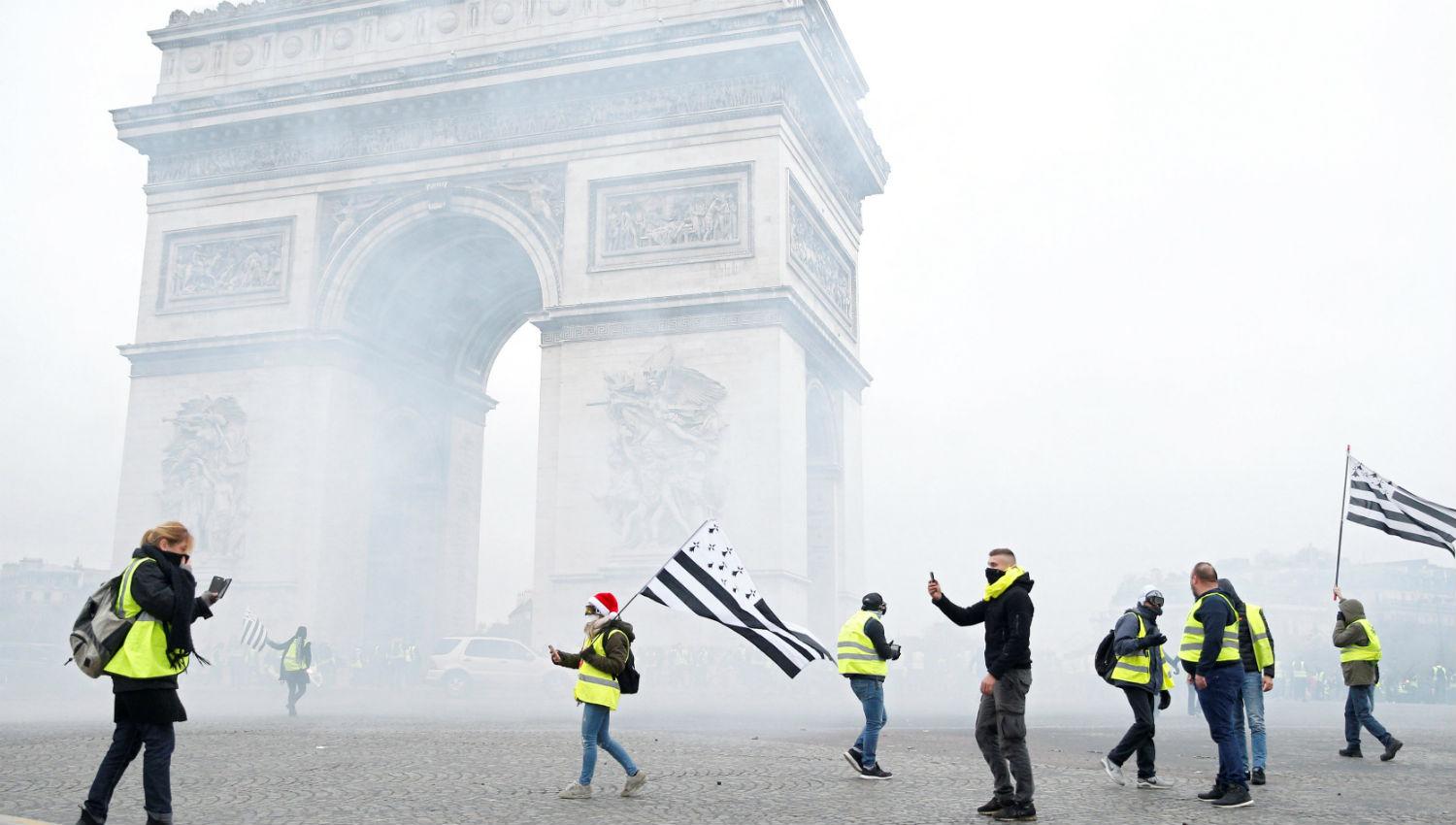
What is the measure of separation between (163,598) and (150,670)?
14.7 inches

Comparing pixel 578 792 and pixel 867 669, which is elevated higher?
pixel 867 669

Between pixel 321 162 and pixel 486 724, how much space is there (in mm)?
17900

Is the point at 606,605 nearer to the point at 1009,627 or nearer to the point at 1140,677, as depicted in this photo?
the point at 1009,627

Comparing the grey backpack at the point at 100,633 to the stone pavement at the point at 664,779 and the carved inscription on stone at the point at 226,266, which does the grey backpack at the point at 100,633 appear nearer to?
the stone pavement at the point at 664,779

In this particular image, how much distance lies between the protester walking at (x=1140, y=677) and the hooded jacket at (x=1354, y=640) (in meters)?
3.72

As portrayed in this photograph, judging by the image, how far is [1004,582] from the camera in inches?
313

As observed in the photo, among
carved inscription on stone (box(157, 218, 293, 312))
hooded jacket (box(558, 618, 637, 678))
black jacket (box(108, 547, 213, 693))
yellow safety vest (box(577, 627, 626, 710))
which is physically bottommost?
yellow safety vest (box(577, 627, 626, 710))

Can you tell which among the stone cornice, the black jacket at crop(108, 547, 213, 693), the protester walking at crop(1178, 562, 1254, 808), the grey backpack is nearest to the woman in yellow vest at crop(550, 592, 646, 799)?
the black jacket at crop(108, 547, 213, 693)

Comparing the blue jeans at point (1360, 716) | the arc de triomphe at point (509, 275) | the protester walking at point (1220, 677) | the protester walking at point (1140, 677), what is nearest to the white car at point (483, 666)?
the arc de triomphe at point (509, 275)

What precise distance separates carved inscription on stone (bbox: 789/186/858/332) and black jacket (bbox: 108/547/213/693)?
70.4 feet

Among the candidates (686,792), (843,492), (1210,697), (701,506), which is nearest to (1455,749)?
(1210,697)

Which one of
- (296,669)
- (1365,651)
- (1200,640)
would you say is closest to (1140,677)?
(1200,640)

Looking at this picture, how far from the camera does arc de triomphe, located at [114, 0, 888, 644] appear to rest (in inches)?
1041

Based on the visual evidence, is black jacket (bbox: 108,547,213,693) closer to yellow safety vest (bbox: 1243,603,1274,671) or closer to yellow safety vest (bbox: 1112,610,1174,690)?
yellow safety vest (bbox: 1112,610,1174,690)
